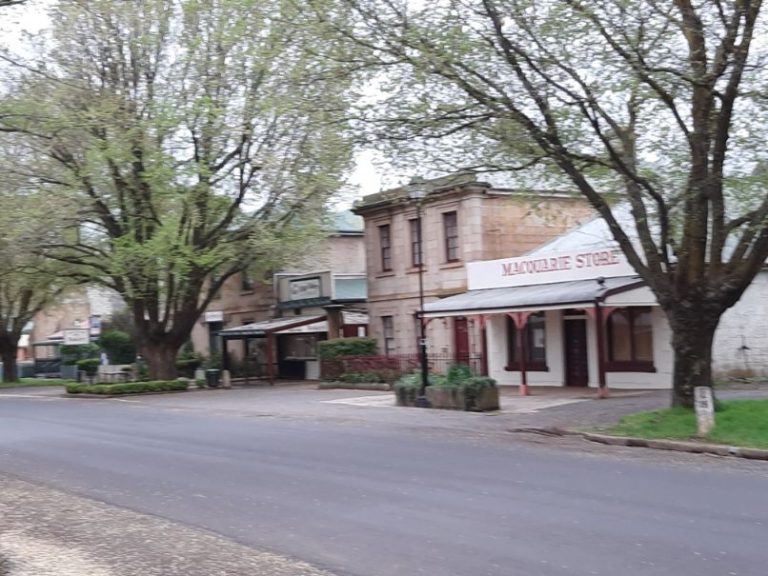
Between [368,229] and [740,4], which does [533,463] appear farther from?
[368,229]

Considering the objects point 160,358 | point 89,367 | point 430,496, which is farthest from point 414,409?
point 89,367

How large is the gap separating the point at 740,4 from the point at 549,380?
52.6 feet

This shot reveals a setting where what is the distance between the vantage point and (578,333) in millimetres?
27938

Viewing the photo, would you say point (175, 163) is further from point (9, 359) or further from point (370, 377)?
point (9, 359)

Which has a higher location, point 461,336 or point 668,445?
point 461,336

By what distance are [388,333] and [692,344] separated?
2061 cm

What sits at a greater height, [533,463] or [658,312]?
[658,312]

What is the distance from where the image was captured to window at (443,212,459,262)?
33031mm

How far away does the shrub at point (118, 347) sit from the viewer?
52.9m

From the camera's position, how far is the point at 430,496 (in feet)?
35.1

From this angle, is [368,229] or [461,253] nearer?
[461,253]

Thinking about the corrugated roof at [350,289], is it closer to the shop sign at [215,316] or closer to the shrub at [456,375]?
the shop sign at [215,316]

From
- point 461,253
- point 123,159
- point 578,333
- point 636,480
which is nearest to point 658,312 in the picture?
point 578,333

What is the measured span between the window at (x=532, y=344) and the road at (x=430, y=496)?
36.7ft
